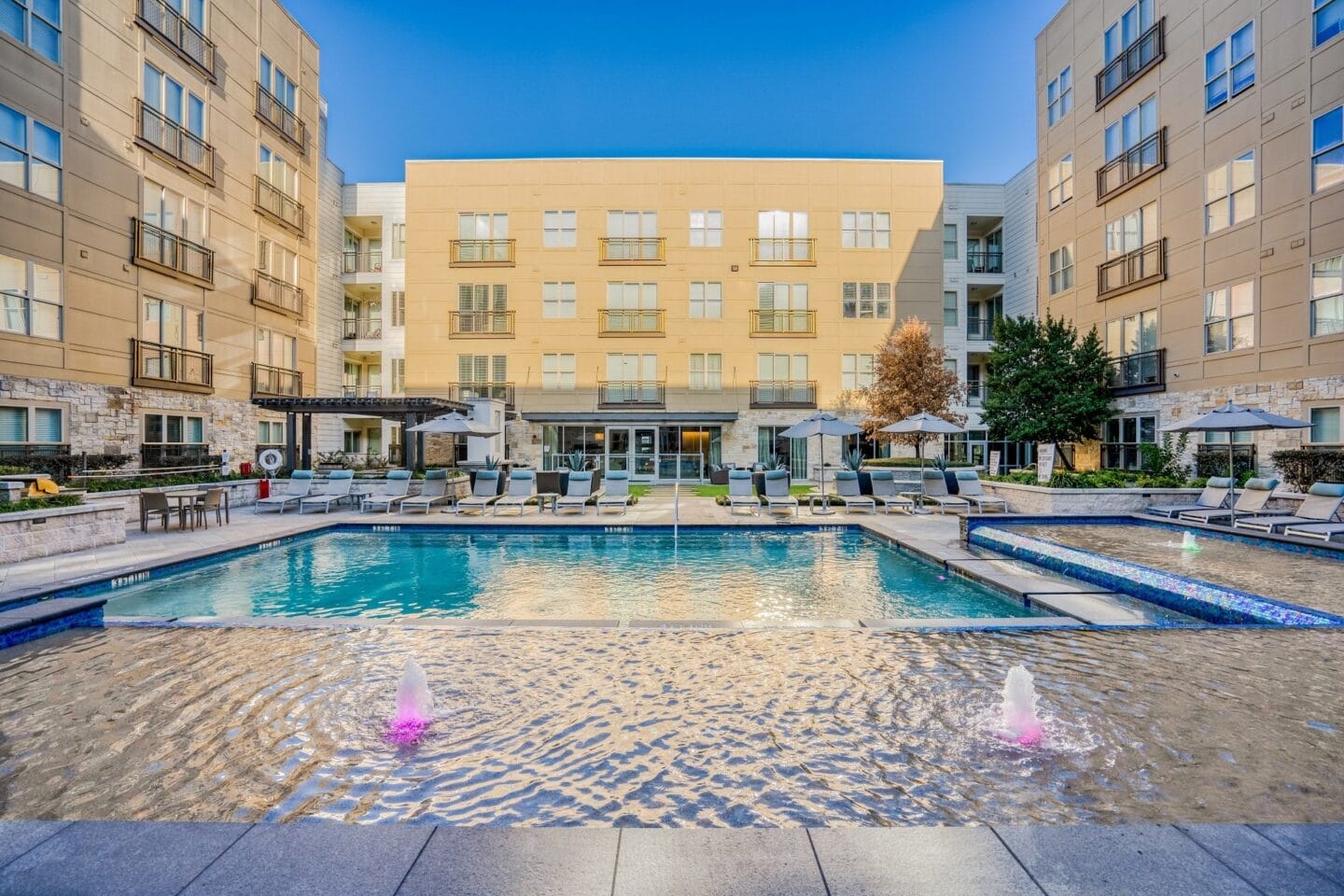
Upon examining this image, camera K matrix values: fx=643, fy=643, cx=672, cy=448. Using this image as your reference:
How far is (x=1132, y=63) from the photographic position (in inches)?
674

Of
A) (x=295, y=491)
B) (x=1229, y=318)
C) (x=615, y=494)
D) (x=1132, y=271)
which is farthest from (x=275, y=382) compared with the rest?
(x=1229, y=318)

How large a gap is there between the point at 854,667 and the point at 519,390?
2317 centimetres

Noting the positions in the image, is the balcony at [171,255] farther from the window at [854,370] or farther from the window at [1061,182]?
the window at [1061,182]

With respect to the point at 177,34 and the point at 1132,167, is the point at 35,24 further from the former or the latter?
the point at 1132,167

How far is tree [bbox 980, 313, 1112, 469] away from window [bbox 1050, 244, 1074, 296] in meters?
3.35

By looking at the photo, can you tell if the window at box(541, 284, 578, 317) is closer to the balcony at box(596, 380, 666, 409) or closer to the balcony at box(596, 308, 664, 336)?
the balcony at box(596, 308, 664, 336)

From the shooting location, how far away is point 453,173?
2656 cm

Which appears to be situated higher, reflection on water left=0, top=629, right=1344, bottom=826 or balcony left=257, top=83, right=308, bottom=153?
balcony left=257, top=83, right=308, bottom=153

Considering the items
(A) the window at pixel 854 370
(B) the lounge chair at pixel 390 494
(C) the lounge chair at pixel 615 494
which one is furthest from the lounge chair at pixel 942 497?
(B) the lounge chair at pixel 390 494

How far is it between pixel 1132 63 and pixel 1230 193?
5.39 metres

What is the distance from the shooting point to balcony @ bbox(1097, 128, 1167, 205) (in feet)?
53.5

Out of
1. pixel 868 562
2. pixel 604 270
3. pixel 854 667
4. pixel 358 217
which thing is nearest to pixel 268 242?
pixel 358 217

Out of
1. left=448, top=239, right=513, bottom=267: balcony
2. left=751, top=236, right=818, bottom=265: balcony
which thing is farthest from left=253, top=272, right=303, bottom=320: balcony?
left=751, top=236, right=818, bottom=265: balcony

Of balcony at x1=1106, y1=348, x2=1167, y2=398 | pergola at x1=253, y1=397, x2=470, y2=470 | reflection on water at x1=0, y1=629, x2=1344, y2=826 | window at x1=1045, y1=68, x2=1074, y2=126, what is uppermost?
window at x1=1045, y1=68, x2=1074, y2=126
